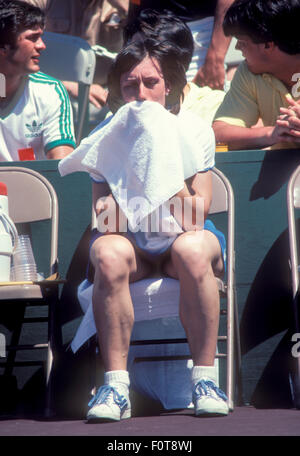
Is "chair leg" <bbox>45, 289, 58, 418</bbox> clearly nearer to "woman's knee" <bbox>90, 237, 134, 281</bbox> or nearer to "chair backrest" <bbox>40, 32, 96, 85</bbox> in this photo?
"woman's knee" <bbox>90, 237, 134, 281</bbox>

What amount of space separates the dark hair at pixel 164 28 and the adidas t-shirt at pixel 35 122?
0.53 meters

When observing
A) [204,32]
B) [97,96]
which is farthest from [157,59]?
[97,96]

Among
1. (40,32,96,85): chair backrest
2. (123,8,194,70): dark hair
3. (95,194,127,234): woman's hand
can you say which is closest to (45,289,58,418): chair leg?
(95,194,127,234): woman's hand

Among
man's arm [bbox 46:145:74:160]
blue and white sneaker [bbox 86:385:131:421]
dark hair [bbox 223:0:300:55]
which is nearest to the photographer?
blue and white sneaker [bbox 86:385:131:421]

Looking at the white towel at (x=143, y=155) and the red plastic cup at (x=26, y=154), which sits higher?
the red plastic cup at (x=26, y=154)

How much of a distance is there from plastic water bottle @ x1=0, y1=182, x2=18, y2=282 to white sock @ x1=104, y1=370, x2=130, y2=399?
24.9 inches

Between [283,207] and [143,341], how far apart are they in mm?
823

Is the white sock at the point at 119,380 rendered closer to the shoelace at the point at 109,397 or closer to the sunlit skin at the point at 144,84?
the shoelace at the point at 109,397

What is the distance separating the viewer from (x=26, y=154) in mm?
3580

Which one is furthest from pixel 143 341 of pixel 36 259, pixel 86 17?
pixel 86 17

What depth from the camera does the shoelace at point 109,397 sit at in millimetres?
2480

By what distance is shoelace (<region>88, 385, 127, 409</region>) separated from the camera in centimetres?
248

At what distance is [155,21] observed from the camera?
4000 mm

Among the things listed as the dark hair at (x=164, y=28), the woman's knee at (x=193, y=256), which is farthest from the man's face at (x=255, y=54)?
the woman's knee at (x=193, y=256)
